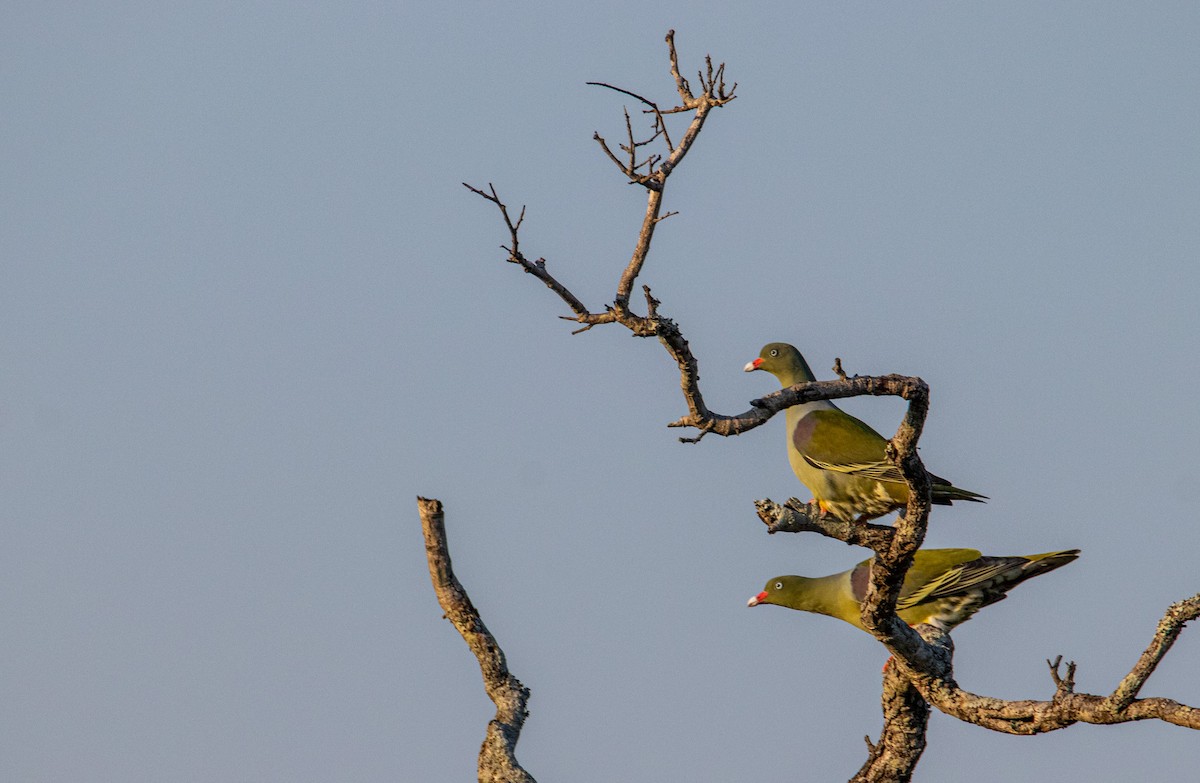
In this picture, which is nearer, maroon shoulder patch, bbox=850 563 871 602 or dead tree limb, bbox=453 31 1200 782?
dead tree limb, bbox=453 31 1200 782

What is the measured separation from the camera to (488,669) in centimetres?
770

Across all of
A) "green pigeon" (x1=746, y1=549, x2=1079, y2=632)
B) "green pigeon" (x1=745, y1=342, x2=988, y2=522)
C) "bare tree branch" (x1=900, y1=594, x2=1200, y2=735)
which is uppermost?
"green pigeon" (x1=745, y1=342, x2=988, y2=522)

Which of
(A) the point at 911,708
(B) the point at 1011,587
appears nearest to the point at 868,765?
(A) the point at 911,708

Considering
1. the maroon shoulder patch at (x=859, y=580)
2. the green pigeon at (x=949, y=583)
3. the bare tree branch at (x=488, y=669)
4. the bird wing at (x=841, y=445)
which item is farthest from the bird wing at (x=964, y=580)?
the bare tree branch at (x=488, y=669)

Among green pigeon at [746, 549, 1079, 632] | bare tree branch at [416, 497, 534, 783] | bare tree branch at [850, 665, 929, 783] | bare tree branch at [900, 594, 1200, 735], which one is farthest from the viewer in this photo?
green pigeon at [746, 549, 1079, 632]

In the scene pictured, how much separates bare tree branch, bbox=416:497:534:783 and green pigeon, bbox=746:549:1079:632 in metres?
2.67

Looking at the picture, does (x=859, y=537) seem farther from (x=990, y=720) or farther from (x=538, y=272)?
(x=538, y=272)

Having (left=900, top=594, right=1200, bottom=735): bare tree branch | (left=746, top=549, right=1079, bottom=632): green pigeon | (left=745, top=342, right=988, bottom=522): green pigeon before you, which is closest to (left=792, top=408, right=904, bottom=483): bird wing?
(left=745, top=342, right=988, bottom=522): green pigeon

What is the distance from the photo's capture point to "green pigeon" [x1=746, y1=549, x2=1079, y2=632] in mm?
9367

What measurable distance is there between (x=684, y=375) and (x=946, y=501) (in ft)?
11.4

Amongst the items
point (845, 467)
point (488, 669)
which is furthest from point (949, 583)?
point (488, 669)

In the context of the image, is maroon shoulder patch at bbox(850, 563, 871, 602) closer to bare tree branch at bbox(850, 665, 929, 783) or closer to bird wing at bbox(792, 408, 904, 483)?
bird wing at bbox(792, 408, 904, 483)

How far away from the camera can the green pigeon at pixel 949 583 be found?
9.37 m

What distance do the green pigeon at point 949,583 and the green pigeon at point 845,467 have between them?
0.44 m
